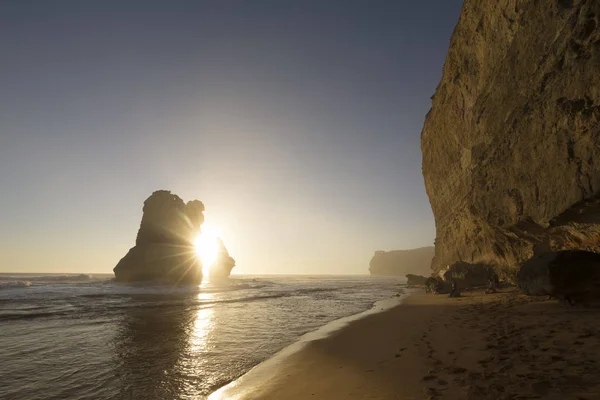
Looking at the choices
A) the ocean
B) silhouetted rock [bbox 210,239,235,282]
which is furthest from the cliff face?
silhouetted rock [bbox 210,239,235,282]

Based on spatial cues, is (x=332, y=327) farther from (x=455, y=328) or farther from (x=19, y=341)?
(x=19, y=341)

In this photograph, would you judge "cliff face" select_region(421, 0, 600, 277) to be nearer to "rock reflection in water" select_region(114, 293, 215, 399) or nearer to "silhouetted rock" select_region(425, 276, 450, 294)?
"silhouetted rock" select_region(425, 276, 450, 294)

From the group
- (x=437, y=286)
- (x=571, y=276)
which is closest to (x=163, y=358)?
(x=571, y=276)

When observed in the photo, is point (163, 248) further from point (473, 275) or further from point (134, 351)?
point (473, 275)

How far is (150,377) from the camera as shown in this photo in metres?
6.41

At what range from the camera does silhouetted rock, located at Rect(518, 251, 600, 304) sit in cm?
932

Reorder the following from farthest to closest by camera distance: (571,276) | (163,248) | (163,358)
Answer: (163,248) → (571,276) → (163,358)

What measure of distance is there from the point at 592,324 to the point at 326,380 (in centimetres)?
675

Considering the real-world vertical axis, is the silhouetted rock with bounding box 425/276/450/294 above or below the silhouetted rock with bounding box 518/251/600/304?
below

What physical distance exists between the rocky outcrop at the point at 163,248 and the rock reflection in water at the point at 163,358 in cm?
4205

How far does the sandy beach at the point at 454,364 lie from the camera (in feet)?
13.8

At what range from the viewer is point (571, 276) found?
9602mm

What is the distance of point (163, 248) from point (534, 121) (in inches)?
2233

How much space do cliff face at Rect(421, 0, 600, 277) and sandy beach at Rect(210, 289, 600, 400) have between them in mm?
3824
